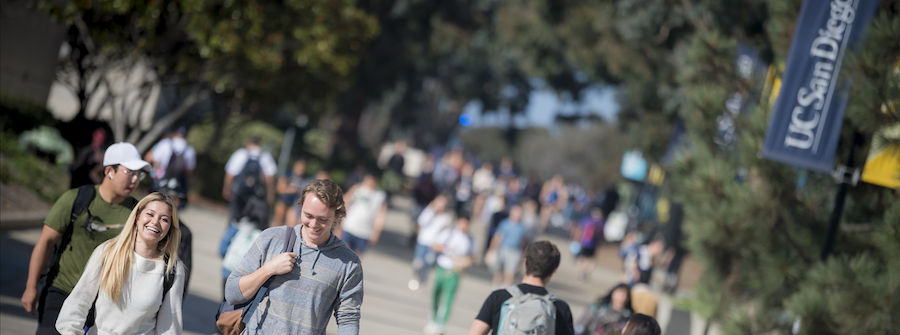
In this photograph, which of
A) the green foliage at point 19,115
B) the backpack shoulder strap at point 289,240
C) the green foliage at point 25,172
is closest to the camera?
the backpack shoulder strap at point 289,240

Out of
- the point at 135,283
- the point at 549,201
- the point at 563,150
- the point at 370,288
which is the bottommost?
the point at 370,288

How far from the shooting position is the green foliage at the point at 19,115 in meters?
14.1

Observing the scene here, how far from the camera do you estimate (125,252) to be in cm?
375

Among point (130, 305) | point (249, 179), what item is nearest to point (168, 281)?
point (130, 305)

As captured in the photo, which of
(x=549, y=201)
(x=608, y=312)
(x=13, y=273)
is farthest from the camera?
(x=549, y=201)

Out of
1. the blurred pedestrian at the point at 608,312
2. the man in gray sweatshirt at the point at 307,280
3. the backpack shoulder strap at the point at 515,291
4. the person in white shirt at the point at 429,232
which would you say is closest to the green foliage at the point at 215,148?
the person in white shirt at the point at 429,232

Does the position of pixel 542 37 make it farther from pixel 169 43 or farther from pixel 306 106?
pixel 169 43

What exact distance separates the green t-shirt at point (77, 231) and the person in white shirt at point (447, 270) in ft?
18.4

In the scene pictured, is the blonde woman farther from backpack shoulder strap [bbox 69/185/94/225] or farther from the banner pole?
the banner pole

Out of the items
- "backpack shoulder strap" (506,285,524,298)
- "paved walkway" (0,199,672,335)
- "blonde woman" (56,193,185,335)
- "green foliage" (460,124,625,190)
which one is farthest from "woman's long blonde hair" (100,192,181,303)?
"green foliage" (460,124,625,190)

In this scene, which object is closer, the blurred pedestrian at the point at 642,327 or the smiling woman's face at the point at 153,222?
the smiling woman's face at the point at 153,222

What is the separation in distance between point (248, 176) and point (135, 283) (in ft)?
23.7

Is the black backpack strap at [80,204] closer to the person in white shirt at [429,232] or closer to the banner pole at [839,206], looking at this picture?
the banner pole at [839,206]

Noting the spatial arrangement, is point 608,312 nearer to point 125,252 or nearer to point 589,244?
point 125,252
